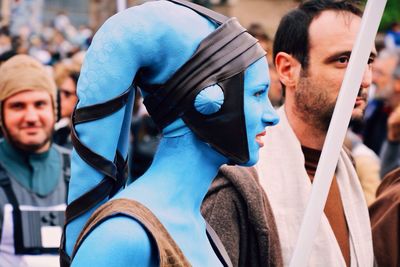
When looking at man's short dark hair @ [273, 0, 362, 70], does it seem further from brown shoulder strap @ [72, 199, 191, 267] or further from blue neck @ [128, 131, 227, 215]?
brown shoulder strap @ [72, 199, 191, 267]

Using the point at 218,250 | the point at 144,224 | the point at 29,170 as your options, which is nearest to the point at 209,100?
the point at 144,224

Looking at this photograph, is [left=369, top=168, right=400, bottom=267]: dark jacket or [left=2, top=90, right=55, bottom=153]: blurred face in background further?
[left=2, top=90, right=55, bottom=153]: blurred face in background

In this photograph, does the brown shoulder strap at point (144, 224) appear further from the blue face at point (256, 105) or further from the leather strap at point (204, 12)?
the leather strap at point (204, 12)

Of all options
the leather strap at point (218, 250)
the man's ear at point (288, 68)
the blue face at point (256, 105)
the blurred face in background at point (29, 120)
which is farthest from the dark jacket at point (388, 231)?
the blurred face in background at point (29, 120)

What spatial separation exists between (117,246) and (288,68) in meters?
1.40

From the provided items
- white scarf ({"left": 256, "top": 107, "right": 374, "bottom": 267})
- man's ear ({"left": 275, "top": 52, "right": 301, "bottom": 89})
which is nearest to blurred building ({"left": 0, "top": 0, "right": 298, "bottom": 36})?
man's ear ({"left": 275, "top": 52, "right": 301, "bottom": 89})

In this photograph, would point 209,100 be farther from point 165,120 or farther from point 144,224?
point 144,224

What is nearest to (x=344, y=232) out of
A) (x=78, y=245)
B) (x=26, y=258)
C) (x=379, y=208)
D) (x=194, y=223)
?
(x=379, y=208)

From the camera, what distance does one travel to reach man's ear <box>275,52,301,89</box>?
3094 millimetres

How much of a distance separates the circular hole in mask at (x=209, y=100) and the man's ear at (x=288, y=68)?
1055 millimetres

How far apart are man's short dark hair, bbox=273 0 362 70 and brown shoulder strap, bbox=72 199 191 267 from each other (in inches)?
49.1

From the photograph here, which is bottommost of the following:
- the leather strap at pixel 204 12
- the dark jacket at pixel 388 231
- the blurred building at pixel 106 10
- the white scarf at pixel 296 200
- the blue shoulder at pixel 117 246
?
the blurred building at pixel 106 10

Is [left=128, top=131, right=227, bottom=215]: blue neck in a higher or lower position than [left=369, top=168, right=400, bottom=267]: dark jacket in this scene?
higher

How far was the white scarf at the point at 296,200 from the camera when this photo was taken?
2.80m
